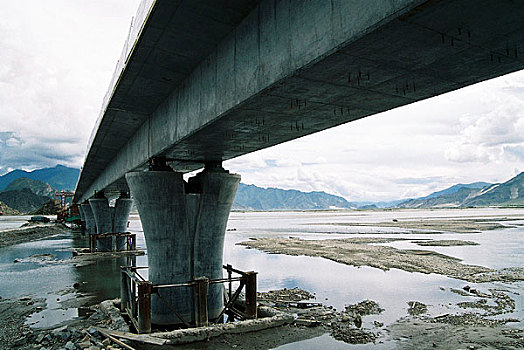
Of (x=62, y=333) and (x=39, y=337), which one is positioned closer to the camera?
(x=39, y=337)

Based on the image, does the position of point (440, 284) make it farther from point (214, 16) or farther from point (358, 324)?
point (214, 16)

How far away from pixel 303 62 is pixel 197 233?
11321 mm

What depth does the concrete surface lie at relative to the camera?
4.89m

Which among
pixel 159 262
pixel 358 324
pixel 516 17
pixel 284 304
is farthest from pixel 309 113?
pixel 284 304

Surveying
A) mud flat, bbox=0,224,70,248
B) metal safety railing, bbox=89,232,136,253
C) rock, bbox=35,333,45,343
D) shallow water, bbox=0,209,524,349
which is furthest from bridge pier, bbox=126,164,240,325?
mud flat, bbox=0,224,70,248

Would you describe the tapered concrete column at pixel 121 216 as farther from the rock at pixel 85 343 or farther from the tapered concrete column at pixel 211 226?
the rock at pixel 85 343

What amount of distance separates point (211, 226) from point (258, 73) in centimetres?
1008

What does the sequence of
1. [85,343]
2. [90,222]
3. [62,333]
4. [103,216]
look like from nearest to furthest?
1. [85,343]
2. [62,333]
3. [103,216]
4. [90,222]

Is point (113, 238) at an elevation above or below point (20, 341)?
above

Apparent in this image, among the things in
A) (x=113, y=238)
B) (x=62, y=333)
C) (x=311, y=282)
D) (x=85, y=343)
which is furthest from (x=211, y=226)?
(x=113, y=238)

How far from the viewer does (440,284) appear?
2405 cm

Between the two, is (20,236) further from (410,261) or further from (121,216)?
(410,261)

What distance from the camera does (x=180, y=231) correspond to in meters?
15.5

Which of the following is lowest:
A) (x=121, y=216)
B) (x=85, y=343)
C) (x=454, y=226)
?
(x=454, y=226)
